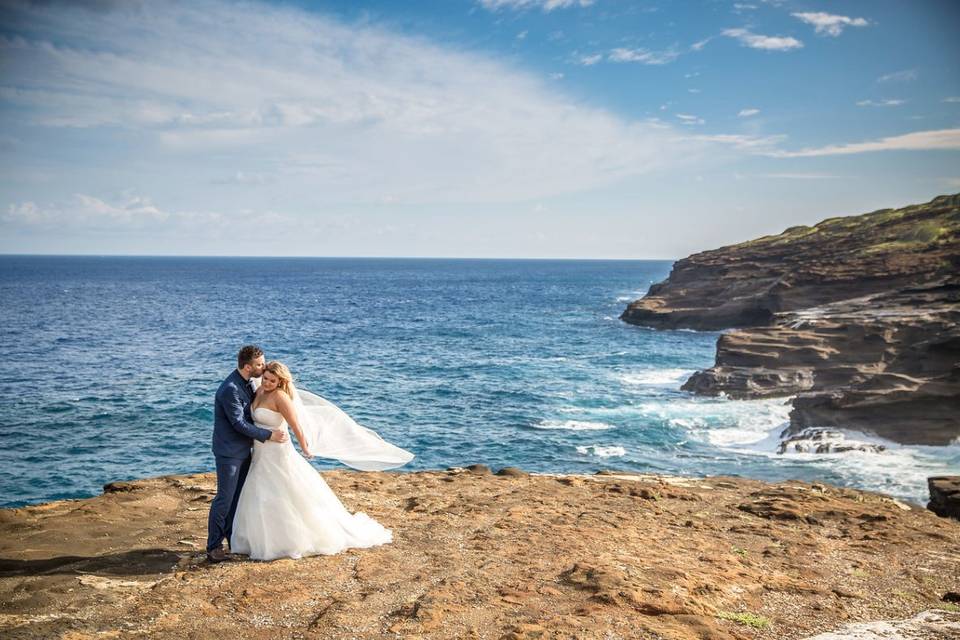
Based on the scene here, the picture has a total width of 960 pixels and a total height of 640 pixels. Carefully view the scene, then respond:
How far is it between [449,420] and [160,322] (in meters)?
53.5

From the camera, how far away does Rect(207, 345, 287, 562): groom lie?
8.72m

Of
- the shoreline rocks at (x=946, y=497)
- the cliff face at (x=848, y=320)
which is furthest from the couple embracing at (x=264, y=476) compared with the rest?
the cliff face at (x=848, y=320)

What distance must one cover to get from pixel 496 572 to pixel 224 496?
13.3 feet

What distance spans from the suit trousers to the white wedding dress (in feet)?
0.46

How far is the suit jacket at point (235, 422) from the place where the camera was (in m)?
8.70

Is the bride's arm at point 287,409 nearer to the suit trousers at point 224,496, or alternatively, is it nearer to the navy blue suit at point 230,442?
the navy blue suit at point 230,442

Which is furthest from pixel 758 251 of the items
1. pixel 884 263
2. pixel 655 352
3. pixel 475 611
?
pixel 475 611

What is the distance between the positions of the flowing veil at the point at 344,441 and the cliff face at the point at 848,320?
84.9 feet

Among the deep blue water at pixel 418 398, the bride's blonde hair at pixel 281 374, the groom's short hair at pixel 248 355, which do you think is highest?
the groom's short hair at pixel 248 355

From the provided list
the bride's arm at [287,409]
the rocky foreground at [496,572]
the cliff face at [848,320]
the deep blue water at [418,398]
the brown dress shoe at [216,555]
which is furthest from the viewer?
the cliff face at [848,320]

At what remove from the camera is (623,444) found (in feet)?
100

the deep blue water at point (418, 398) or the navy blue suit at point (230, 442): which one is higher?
the navy blue suit at point (230, 442)

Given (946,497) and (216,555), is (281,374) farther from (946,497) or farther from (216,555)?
(946,497)

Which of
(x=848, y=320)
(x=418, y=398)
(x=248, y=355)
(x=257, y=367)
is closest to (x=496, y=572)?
(x=257, y=367)
